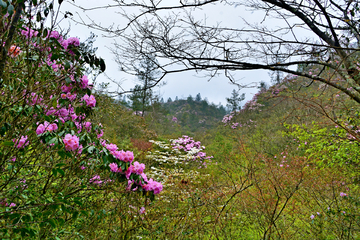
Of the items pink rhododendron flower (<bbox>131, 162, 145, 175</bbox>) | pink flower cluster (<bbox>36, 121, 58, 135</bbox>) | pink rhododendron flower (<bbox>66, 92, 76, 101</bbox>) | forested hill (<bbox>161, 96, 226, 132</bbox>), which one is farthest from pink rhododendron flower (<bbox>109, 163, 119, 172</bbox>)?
forested hill (<bbox>161, 96, 226, 132</bbox>)

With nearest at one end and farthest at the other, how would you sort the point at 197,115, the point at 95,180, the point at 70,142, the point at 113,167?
the point at 70,142, the point at 113,167, the point at 95,180, the point at 197,115

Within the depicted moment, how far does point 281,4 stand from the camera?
6.49 ft

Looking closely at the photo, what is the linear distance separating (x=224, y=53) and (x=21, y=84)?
6.19ft

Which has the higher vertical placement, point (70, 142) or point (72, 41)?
point (72, 41)

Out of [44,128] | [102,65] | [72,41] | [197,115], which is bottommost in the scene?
[44,128]

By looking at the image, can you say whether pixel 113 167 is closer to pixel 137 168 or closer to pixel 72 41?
pixel 137 168

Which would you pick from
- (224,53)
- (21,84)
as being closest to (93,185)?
(21,84)

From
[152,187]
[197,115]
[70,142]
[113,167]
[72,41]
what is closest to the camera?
[70,142]

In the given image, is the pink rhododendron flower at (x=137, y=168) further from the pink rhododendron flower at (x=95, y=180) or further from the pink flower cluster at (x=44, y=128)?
the pink flower cluster at (x=44, y=128)

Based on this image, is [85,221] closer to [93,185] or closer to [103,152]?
[93,185]

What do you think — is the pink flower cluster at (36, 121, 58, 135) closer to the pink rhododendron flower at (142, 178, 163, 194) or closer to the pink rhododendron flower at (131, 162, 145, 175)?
the pink rhododendron flower at (131, 162, 145, 175)

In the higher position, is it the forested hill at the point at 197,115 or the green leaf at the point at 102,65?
the forested hill at the point at 197,115

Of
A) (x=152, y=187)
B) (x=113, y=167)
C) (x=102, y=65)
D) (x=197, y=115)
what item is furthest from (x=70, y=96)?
(x=197, y=115)

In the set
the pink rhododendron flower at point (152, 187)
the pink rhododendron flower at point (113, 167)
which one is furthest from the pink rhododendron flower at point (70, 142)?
the pink rhododendron flower at point (152, 187)
